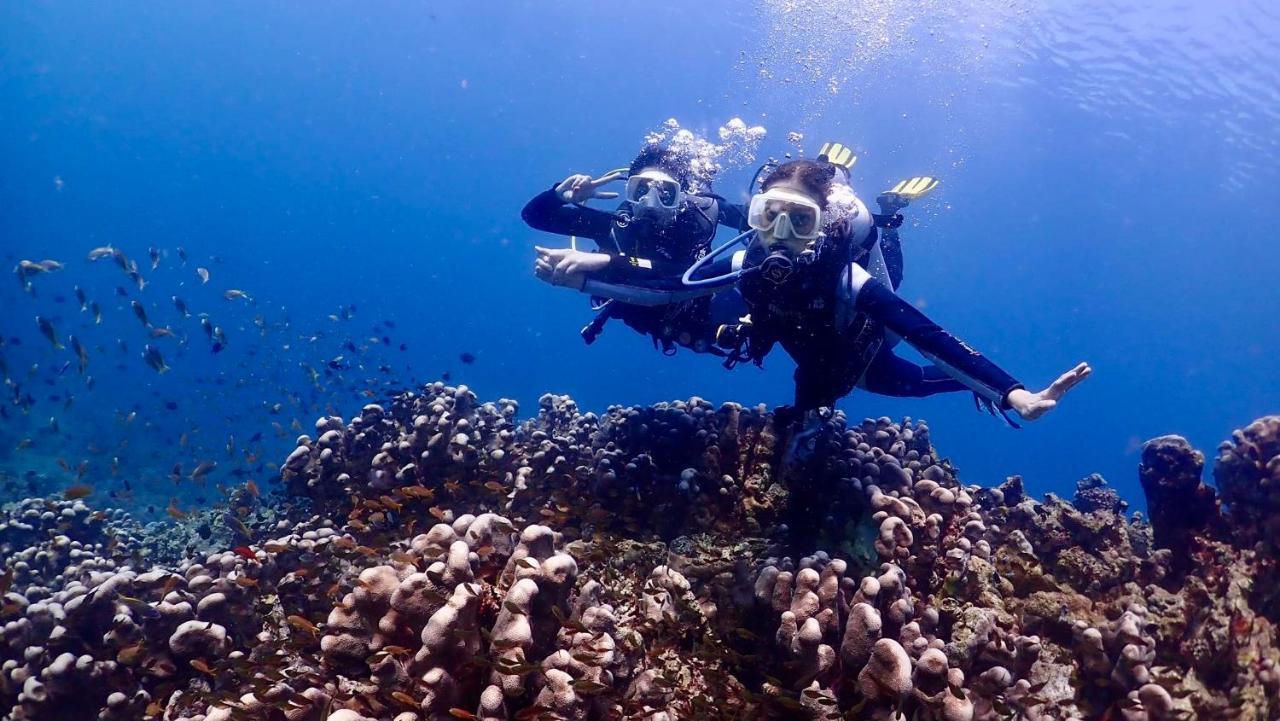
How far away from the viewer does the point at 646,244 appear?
27.0 feet

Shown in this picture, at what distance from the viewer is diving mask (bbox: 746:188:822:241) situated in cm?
576

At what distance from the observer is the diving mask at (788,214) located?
18.9ft

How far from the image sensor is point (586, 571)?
4.52 m

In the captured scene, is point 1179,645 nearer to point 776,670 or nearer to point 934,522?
point 934,522

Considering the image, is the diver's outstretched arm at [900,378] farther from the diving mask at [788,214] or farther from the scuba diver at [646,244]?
the diving mask at [788,214]

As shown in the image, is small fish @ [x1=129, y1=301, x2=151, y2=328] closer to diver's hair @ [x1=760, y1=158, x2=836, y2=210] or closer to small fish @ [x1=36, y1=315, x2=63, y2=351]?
small fish @ [x1=36, y1=315, x2=63, y2=351]

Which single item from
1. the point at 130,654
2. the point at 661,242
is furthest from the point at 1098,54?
the point at 130,654

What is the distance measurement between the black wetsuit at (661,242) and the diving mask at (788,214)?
6.38 feet

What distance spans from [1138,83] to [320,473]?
4250cm

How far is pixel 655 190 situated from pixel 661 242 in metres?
0.66

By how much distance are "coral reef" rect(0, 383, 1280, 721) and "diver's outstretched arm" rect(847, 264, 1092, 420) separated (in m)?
0.98

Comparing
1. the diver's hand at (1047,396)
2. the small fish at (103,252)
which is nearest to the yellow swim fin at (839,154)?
the diver's hand at (1047,396)

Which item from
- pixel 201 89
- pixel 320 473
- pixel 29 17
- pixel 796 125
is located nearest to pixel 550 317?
pixel 796 125

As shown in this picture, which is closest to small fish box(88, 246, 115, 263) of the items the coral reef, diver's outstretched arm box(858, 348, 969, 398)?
the coral reef
